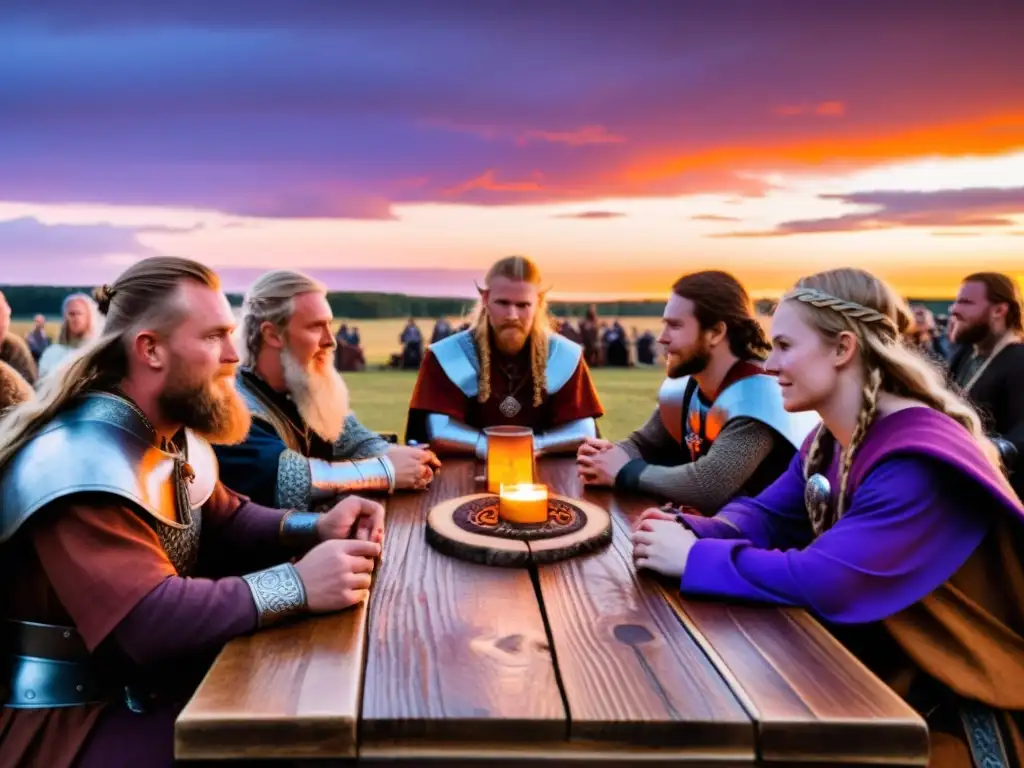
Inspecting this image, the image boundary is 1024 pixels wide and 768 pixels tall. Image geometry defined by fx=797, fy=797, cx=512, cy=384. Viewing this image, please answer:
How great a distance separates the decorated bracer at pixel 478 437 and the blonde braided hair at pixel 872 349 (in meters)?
1.51

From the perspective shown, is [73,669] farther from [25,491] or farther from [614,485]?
[614,485]

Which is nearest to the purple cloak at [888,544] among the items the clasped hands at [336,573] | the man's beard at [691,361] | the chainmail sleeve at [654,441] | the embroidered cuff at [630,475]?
the clasped hands at [336,573]

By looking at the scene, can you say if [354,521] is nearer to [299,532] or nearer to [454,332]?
[299,532]

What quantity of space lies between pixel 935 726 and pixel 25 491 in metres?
1.85

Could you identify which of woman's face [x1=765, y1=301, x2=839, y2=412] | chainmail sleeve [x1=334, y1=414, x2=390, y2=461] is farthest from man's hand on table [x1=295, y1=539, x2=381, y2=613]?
chainmail sleeve [x1=334, y1=414, x2=390, y2=461]

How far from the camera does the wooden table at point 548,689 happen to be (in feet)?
3.71

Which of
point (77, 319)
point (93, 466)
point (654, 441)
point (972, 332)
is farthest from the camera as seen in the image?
point (77, 319)

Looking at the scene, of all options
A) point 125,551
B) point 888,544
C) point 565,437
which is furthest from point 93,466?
point 565,437

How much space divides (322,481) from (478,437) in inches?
38.5

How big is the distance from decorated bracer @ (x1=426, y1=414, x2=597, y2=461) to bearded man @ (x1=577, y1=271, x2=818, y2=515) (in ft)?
1.33

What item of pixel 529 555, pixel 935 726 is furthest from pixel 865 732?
pixel 529 555

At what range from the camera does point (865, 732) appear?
1148 mm

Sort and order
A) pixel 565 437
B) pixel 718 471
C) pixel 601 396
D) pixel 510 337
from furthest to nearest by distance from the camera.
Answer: pixel 601 396 < pixel 510 337 < pixel 565 437 < pixel 718 471

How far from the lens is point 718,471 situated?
8.25ft
